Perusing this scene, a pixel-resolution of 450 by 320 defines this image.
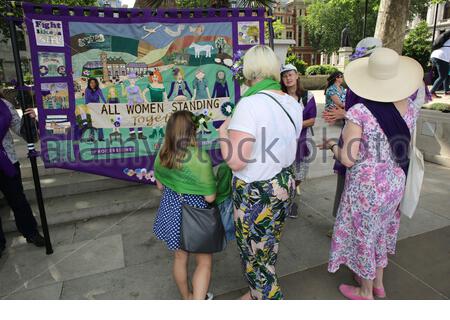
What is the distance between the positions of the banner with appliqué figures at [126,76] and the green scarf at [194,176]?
3.61 ft

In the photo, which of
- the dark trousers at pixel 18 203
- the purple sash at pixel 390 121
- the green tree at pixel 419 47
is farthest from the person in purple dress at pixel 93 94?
the green tree at pixel 419 47

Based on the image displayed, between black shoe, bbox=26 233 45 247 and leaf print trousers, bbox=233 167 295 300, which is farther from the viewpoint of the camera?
black shoe, bbox=26 233 45 247

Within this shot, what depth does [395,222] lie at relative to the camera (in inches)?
100

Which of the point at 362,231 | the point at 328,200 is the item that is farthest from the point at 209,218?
the point at 328,200

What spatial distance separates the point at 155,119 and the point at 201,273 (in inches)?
78.1

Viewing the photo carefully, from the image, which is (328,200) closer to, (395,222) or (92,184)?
(395,222)

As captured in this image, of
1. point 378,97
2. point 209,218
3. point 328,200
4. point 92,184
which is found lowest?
point 328,200

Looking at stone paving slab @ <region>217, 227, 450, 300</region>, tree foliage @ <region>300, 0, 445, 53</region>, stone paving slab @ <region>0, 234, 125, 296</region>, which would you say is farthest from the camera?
tree foliage @ <region>300, 0, 445, 53</region>

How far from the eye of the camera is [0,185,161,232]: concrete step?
154 inches

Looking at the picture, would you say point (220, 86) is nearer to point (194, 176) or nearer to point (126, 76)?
point (126, 76)

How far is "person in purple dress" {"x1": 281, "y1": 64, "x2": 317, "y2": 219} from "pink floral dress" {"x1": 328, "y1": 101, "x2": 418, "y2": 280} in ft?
4.52

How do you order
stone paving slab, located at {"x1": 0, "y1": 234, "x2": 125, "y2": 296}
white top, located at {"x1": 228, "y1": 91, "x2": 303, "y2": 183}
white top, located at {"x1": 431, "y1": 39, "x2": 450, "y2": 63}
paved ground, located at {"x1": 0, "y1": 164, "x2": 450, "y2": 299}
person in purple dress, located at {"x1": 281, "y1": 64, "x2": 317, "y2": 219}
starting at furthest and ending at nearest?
white top, located at {"x1": 431, "y1": 39, "x2": 450, "y2": 63}
person in purple dress, located at {"x1": 281, "y1": 64, "x2": 317, "y2": 219}
stone paving slab, located at {"x1": 0, "y1": 234, "x2": 125, "y2": 296}
paved ground, located at {"x1": 0, "y1": 164, "x2": 450, "y2": 299}
white top, located at {"x1": 228, "y1": 91, "x2": 303, "y2": 183}

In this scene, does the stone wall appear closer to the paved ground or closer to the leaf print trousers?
the paved ground

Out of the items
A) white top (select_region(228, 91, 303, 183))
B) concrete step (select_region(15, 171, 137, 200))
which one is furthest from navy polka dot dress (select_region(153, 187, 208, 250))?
concrete step (select_region(15, 171, 137, 200))
